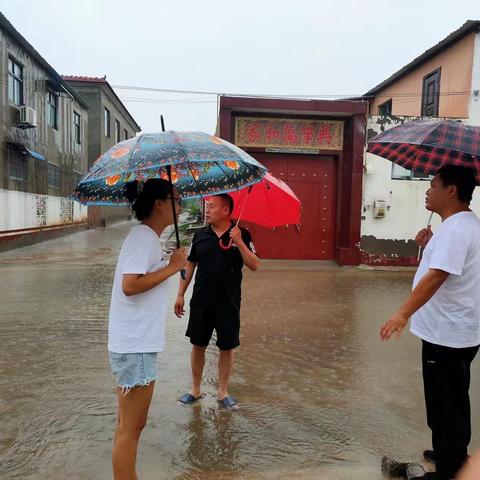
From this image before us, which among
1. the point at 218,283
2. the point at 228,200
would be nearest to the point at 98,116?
the point at 228,200

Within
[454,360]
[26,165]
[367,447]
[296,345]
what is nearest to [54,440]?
[367,447]

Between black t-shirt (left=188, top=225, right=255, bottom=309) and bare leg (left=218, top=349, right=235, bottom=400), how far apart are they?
1.21ft

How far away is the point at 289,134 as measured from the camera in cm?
1073

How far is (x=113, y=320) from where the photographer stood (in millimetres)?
2338

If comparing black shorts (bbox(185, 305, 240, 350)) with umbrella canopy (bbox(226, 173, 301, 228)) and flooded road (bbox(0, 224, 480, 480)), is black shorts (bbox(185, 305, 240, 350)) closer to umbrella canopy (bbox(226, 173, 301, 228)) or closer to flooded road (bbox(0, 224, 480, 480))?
flooded road (bbox(0, 224, 480, 480))

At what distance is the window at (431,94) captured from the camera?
12.7 metres

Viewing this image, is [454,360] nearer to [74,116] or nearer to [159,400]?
[159,400]

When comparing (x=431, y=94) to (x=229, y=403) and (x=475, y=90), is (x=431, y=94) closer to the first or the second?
(x=475, y=90)

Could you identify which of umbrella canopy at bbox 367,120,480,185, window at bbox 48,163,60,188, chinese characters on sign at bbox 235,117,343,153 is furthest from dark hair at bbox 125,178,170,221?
window at bbox 48,163,60,188

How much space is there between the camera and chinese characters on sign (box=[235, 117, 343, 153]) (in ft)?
34.9

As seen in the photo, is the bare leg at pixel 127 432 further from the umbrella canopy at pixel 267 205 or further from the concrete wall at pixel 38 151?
the concrete wall at pixel 38 151

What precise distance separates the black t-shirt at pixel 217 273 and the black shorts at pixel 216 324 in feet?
0.13

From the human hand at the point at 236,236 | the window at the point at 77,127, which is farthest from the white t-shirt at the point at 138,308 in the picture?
the window at the point at 77,127

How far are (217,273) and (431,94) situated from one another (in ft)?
38.8
